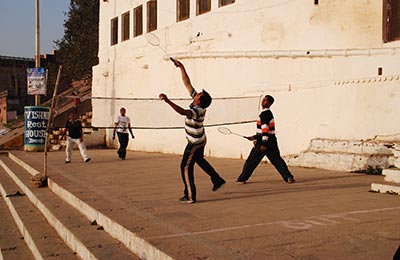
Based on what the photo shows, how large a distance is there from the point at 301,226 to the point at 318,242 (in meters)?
0.70

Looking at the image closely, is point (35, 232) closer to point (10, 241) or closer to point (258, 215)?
point (10, 241)

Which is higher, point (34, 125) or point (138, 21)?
point (138, 21)

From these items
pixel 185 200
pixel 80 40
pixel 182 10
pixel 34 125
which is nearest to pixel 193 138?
pixel 185 200

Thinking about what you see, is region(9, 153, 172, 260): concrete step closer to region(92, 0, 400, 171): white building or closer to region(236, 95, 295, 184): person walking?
region(236, 95, 295, 184): person walking

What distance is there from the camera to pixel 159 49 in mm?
19969

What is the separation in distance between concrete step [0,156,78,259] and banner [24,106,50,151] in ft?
35.6

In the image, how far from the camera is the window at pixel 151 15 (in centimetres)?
2089

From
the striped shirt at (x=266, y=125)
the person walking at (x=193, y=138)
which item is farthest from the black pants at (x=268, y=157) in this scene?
the person walking at (x=193, y=138)

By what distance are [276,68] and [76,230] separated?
9.02m

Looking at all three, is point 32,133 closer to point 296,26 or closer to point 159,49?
point 159,49

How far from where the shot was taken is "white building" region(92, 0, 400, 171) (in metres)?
11.3

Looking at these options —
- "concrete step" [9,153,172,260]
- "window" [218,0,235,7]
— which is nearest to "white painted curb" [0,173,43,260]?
"concrete step" [9,153,172,260]

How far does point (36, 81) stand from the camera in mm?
21531

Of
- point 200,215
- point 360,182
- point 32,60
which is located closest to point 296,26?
point 360,182
